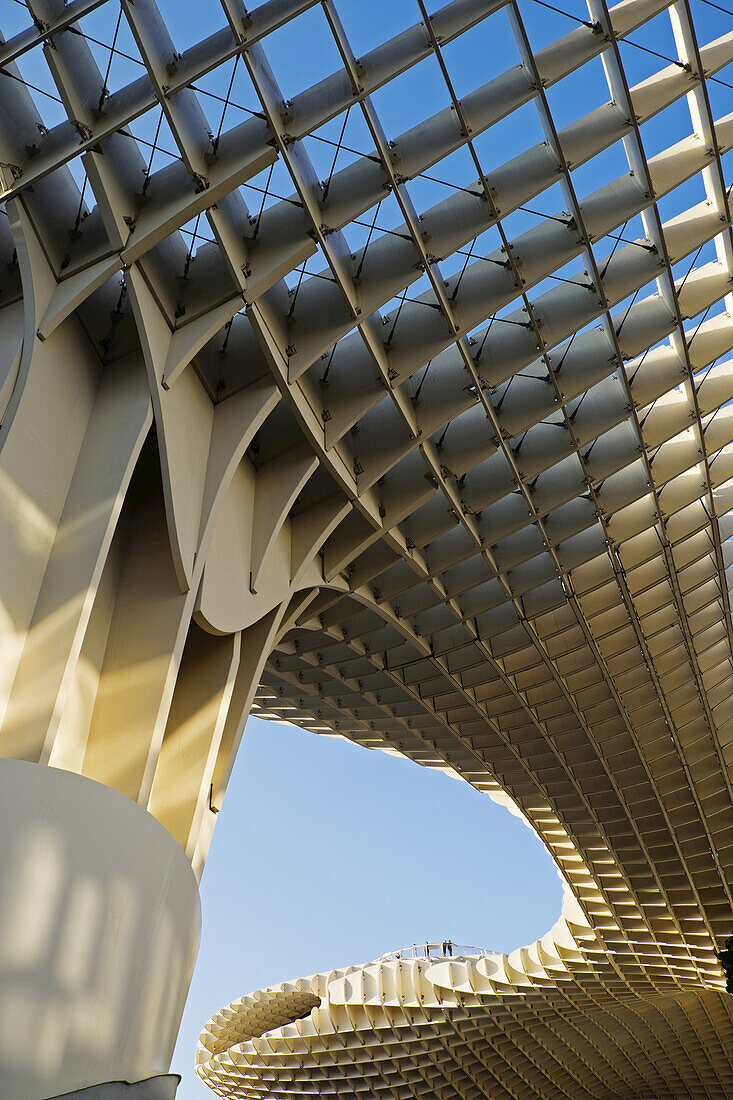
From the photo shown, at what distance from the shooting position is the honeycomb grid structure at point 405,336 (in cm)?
1516

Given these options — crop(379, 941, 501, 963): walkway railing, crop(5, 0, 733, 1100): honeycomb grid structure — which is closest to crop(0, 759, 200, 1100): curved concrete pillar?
crop(5, 0, 733, 1100): honeycomb grid structure

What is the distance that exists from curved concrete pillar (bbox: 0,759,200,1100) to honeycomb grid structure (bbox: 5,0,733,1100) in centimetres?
155

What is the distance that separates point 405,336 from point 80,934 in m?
13.7

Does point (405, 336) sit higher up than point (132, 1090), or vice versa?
point (405, 336)

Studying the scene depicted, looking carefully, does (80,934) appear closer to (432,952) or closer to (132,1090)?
(132,1090)

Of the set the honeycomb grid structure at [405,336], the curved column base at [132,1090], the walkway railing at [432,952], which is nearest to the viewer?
the curved column base at [132,1090]

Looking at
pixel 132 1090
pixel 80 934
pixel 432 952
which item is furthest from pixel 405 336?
pixel 432 952

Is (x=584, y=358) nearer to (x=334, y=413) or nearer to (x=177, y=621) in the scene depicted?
(x=334, y=413)

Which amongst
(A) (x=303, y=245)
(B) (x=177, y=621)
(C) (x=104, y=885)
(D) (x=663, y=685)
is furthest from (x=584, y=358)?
(D) (x=663, y=685)

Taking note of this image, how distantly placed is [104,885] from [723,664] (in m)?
34.2

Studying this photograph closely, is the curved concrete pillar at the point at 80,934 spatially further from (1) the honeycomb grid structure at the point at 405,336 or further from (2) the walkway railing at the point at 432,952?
(2) the walkway railing at the point at 432,952

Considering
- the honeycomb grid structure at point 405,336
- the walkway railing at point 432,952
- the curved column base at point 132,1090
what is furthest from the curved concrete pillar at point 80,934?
the walkway railing at point 432,952

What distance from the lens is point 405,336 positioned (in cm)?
2083

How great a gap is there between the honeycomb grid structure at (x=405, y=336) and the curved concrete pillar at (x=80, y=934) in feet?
5.08
